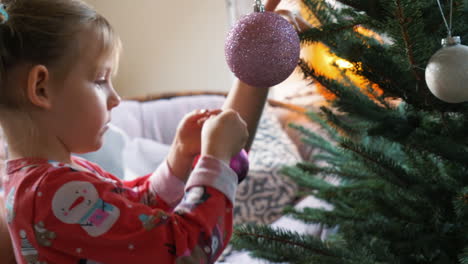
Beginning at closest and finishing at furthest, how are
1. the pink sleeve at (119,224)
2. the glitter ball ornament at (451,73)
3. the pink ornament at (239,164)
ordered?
the glitter ball ornament at (451,73) → the pink sleeve at (119,224) → the pink ornament at (239,164)

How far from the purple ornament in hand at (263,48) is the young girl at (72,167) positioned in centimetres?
17

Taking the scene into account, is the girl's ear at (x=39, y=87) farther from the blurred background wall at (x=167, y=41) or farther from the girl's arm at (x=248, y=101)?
the blurred background wall at (x=167, y=41)

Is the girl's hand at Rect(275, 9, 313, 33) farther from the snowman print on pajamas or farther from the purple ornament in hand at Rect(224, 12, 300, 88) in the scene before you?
the snowman print on pajamas

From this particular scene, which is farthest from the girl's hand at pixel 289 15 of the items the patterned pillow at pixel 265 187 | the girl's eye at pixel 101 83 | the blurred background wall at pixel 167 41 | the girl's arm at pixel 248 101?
the blurred background wall at pixel 167 41

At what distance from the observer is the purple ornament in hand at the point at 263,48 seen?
1.43ft

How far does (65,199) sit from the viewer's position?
559 mm

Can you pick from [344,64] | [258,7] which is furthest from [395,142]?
[258,7]

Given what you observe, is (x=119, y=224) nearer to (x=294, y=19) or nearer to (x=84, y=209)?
(x=84, y=209)

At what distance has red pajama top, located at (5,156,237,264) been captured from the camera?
55cm

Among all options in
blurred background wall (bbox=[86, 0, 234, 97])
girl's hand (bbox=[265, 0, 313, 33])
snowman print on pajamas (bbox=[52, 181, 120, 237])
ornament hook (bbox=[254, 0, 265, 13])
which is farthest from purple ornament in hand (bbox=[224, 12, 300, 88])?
blurred background wall (bbox=[86, 0, 234, 97])

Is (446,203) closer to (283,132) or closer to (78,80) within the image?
(78,80)

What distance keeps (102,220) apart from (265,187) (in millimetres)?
1086

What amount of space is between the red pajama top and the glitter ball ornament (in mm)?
290

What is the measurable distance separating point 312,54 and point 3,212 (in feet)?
4.24
